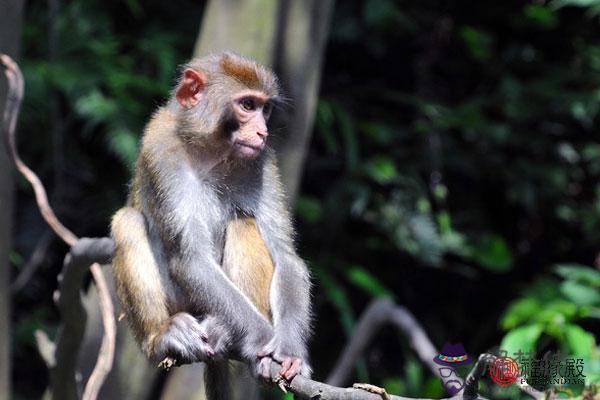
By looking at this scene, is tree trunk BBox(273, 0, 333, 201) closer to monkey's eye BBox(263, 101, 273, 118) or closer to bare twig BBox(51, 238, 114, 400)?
monkey's eye BBox(263, 101, 273, 118)

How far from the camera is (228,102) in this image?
3.66 metres

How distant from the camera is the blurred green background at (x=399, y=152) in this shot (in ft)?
21.9

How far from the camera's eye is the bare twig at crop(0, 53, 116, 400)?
3.17 meters

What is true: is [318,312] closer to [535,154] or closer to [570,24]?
[535,154]

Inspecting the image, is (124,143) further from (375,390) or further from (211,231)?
(375,390)

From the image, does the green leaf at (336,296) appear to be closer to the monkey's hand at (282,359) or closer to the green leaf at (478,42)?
the green leaf at (478,42)

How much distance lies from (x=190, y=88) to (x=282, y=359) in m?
1.29

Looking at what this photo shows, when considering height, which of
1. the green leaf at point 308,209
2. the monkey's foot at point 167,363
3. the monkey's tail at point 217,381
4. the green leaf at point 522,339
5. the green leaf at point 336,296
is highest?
the green leaf at point 522,339

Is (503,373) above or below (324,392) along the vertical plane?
above

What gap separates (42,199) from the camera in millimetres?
3479

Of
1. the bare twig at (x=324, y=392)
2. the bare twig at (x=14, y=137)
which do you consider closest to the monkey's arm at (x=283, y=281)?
the bare twig at (x=324, y=392)

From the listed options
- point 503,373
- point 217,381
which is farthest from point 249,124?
point 503,373

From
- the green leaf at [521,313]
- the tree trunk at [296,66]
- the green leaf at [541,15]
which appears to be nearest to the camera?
the tree trunk at [296,66]

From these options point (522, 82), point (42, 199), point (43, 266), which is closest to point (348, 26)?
point (522, 82)
